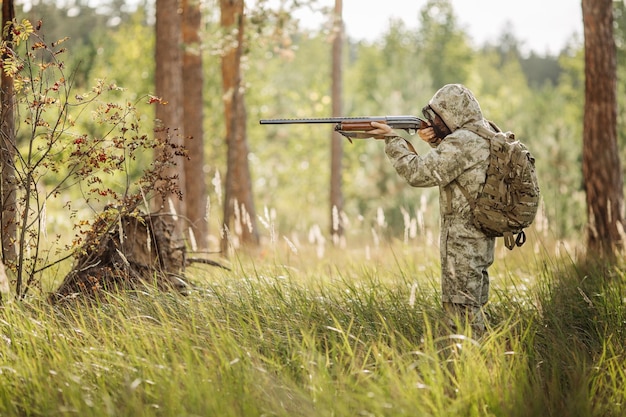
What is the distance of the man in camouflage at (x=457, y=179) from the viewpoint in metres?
5.34

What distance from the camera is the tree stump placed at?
20.1 ft

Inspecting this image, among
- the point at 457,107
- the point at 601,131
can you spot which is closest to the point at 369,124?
the point at 457,107

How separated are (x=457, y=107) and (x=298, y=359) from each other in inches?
83.8

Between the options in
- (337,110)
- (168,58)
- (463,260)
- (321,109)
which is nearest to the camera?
(463,260)

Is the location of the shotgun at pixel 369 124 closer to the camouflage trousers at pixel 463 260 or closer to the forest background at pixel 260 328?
the camouflage trousers at pixel 463 260

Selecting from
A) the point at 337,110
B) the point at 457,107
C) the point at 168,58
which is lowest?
the point at 457,107

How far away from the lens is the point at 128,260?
21.5 ft

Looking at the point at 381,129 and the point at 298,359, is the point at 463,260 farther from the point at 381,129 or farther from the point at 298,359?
the point at 298,359

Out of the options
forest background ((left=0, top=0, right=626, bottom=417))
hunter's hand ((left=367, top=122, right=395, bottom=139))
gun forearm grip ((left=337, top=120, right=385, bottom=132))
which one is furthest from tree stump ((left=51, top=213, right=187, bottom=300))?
hunter's hand ((left=367, top=122, right=395, bottom=139))

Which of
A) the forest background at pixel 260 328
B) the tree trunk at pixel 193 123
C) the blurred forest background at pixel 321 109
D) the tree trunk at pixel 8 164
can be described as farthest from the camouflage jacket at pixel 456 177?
the tree trunk at pixel 193 123

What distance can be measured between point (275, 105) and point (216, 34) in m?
24.2

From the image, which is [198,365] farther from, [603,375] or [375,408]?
[603,375]

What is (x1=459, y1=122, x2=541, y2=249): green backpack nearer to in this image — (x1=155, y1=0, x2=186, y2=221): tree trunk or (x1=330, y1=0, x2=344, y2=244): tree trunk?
(x1=155, y1=0, x2=186, y2=221): tree trunk

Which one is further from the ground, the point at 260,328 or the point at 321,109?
the point at 321,109
